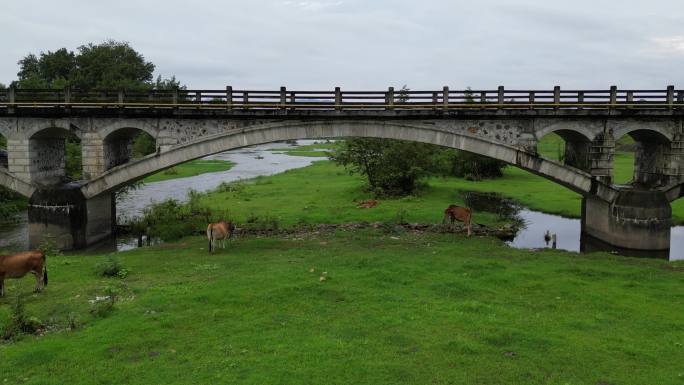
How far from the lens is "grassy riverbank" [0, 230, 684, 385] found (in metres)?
12.6

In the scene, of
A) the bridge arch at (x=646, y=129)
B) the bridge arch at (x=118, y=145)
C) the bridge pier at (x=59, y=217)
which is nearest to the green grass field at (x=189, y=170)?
the bridge arch at (x=118, y=145)

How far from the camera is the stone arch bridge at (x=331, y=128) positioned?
100.0 feet

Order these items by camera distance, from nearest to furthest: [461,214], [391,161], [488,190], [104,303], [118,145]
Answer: [104,303] → [461,214] → [118,145] → [391,161] → [488,190]

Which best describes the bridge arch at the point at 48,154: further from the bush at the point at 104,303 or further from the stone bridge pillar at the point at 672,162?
the stone bridge pillar at the point at 672,162

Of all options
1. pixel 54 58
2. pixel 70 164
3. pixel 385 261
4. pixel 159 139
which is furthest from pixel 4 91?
pixel 54 58

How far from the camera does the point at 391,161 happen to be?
45312 millimetres

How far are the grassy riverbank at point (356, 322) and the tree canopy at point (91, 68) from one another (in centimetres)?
6788

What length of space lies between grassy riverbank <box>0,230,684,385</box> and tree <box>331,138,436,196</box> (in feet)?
69.7

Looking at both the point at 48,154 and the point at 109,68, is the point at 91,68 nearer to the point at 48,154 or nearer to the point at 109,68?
the point at 109,68

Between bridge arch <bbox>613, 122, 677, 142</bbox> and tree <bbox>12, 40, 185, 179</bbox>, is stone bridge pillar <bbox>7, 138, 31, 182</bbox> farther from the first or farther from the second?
tree <bbox>12, 40, 185, 179</bbox>

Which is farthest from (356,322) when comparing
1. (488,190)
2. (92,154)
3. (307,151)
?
(307,151)

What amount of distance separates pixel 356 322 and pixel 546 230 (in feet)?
79.7

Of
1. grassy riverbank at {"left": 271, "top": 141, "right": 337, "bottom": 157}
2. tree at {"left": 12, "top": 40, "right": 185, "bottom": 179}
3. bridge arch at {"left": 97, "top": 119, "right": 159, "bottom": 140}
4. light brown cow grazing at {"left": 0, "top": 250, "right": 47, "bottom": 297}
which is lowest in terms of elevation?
light brown cow grazing at {"left": 0, "top": 250, "right": 47, "bottom": 297}

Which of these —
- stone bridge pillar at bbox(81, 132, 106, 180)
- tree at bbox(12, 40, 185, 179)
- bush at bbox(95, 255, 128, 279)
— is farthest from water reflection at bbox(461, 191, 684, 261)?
tree at bbox(12, 40, 185, 179)
